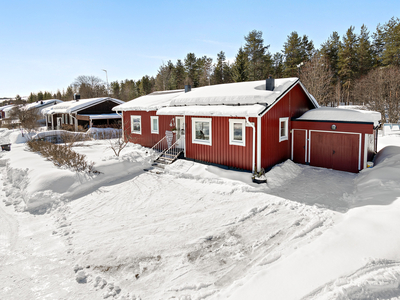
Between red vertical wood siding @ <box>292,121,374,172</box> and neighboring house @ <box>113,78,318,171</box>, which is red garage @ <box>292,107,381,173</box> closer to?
red vertical wood siding @ <box>292,121,374,172</box>

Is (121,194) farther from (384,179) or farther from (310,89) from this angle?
(310,89)

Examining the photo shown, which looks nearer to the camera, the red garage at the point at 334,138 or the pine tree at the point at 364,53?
the red garage at the point at 334,138

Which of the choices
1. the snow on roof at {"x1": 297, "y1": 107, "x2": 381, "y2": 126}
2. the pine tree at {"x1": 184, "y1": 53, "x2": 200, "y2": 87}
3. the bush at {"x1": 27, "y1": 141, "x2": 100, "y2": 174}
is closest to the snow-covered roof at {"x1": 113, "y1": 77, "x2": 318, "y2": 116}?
the snow on roof at {"x1": 297, "y1": 107, "x2": 381, "y2": 126}

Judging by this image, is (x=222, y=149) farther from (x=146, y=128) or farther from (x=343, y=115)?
(x=146, y=128)

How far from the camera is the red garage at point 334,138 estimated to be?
11188 millimetres

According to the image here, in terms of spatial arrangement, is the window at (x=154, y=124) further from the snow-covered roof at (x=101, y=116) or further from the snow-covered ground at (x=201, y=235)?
the snow-covered roof at (x=101, y=116)

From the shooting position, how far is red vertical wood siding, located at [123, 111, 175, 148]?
50.5ft

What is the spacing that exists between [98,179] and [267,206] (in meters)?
7.07

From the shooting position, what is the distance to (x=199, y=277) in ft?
16.3

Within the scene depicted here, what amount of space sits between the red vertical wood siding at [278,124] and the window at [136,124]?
927 cm

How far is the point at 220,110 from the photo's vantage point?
36.7ft

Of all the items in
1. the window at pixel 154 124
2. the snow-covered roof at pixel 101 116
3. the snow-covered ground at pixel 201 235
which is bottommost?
the snow-covered ground at pixel 201 235

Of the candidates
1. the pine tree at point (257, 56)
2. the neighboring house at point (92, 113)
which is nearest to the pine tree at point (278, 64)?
the pine tree at point (257, 56)

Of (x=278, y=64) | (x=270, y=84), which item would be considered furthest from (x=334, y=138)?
(x=278, y=64)
